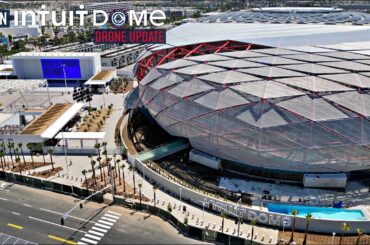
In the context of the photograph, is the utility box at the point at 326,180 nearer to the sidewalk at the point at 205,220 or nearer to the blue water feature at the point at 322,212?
the blue water feature at the point at 322,212

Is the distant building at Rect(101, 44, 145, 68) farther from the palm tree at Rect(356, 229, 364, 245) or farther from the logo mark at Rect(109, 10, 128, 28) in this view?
the palm tree at Rect(356, 229, 364, 245)

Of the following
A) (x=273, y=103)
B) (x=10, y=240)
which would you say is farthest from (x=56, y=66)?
(x=273, y=103)

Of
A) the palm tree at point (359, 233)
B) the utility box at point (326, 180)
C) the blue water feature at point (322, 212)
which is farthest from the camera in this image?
the utility box at point (326, 180)

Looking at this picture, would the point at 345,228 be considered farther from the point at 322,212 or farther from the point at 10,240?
the point at 10,240

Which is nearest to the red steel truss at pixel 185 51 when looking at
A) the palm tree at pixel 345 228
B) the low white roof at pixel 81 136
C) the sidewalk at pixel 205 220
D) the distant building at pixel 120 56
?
the low white roof at pixel 81 136

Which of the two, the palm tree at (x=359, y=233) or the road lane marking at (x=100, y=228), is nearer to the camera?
the palm tree at (x=359, y=233)

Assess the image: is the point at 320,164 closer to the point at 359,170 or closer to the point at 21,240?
the point at 359,170
